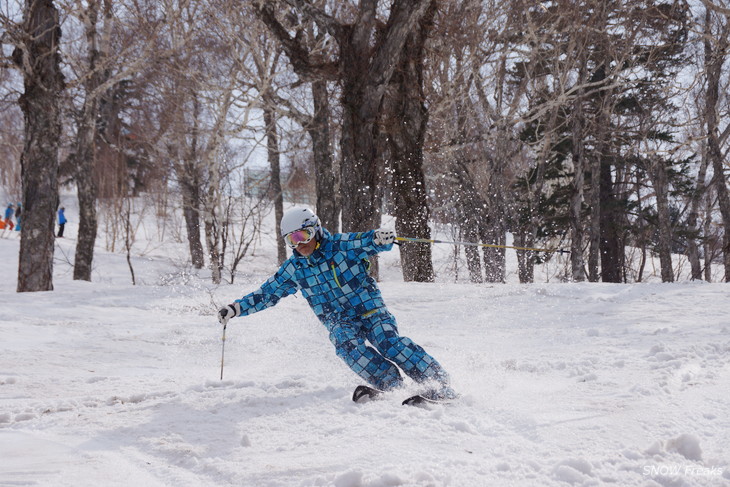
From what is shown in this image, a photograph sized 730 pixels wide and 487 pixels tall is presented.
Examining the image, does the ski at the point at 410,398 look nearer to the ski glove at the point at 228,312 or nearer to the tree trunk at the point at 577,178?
the ski glove at the point at 228,312

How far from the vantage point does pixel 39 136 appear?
9.21 meters

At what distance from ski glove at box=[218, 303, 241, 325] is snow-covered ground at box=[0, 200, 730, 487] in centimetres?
50

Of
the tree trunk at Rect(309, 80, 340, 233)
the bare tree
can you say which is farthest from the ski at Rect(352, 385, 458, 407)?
the tree trunk at Rect(309, 80, 340, 233)

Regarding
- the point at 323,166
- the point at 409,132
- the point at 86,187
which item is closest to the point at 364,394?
the point at 409,132

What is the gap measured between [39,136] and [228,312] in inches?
268

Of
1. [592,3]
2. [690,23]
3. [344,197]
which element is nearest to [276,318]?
[344,197]

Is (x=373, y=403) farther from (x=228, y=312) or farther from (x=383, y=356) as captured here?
(x=228, y=312)

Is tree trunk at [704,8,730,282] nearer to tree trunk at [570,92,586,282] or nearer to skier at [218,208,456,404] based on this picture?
tree trunk at [570,92,586,282]

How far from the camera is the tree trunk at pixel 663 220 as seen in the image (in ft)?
59.3

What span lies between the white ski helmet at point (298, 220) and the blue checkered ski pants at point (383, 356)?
0.74 meters

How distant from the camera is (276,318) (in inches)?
293

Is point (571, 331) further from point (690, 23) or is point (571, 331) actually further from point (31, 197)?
point (690, 23)

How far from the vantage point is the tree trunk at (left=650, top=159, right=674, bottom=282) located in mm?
18062

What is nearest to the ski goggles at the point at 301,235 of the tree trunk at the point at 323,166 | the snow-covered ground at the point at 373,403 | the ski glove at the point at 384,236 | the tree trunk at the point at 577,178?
the ski glove at the point at 384,236
